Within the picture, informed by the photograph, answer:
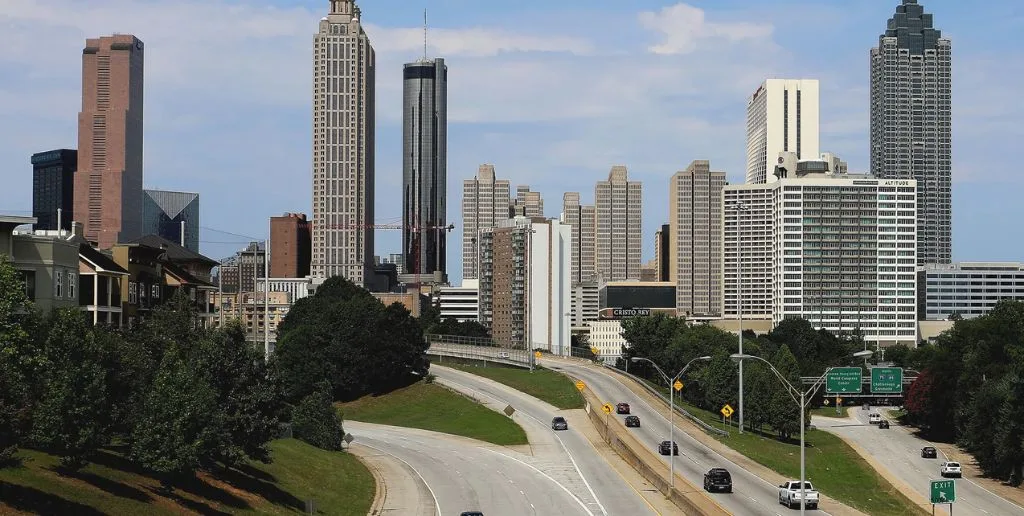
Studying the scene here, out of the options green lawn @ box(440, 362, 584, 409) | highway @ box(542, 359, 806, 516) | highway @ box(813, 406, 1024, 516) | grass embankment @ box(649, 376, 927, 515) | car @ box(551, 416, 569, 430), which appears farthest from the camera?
green lawn @ box(440, 362, 584, 409)

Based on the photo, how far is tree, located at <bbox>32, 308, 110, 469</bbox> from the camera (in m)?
54.7

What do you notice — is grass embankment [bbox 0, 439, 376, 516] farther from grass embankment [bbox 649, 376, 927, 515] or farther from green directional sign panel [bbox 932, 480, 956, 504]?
grass embankment [bbox 649, 376, 927, 515]

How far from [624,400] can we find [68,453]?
321ft

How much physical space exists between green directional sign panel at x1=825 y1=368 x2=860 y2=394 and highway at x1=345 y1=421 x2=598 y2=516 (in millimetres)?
24379

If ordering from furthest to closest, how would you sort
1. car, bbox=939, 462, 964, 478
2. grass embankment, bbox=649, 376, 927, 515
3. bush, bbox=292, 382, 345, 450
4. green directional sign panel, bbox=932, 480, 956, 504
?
1. car, bbox=939, 462, 964, 478
2. bush, bbox=292, 382, 345, 450
3. grass embankment, bbox=649, 376, 927, 515
4. green directional sign panel, bbox=932, 480, 956, 504

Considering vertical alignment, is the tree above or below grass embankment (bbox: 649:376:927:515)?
above

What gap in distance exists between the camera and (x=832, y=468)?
378 feet

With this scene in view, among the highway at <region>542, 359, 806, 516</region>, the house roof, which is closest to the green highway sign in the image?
the highway at <region>542, 359, 806, 516</region>

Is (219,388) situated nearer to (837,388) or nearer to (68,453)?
(68,453)

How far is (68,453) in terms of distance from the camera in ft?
183

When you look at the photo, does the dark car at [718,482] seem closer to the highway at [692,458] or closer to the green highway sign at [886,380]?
the highway at [692,458]

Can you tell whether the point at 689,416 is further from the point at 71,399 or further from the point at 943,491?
the point at 71,399

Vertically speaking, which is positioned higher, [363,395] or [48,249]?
[48,249]

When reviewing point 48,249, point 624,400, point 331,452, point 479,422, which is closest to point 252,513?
point 48,249
